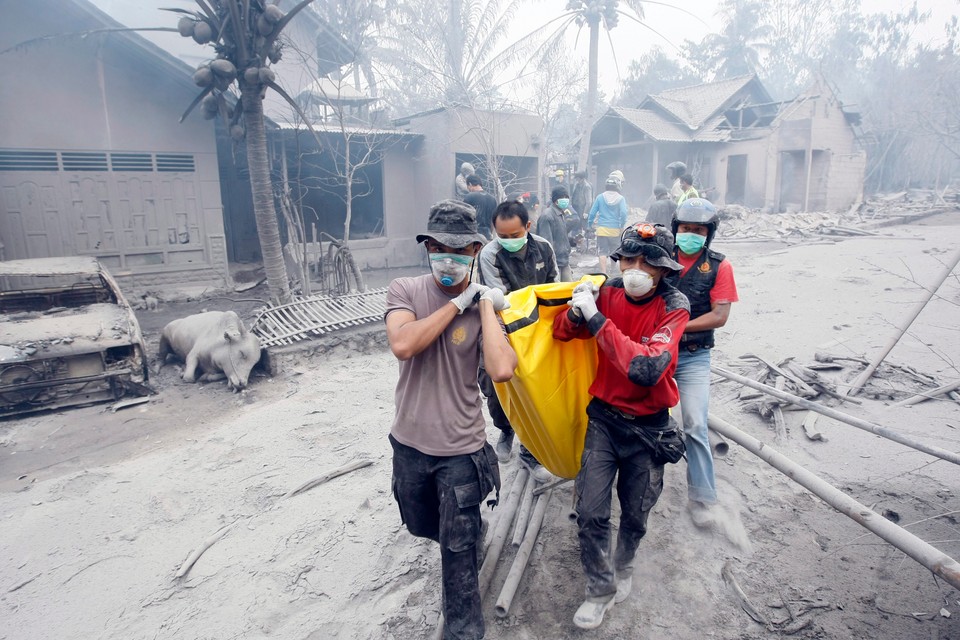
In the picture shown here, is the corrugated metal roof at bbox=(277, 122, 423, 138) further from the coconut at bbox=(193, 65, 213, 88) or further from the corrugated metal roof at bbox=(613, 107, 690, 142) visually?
the corrugated metal roof at bbox=(613, 107, 690, 142)

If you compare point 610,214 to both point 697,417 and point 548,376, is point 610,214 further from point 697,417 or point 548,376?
point 548,376

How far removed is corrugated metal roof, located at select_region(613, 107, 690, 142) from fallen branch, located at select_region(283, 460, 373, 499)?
19.7 metres

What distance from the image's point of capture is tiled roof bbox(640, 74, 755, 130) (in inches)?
908

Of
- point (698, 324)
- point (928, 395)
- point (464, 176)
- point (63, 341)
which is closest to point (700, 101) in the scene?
point (464, 176)

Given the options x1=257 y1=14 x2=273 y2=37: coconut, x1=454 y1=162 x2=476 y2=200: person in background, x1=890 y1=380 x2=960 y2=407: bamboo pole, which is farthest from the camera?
x1=454 y1=162 x2=476 y2=200: person in background

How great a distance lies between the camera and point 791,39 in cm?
4222

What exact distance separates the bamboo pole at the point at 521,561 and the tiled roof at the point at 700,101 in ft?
72.3

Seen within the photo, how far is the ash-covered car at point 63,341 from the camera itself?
566 centimetres

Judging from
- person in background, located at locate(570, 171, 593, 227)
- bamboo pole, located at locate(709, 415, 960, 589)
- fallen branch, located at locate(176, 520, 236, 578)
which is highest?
person in background, located at locate(570, 171, 593, 227)

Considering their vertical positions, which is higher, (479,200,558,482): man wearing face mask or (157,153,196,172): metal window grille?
(157,153,196,172): metal window grille

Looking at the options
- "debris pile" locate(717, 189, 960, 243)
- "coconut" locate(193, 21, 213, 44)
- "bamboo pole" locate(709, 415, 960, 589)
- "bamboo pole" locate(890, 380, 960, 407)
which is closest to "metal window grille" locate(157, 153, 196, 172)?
"coconut" locate(193, 21, 213, 44)

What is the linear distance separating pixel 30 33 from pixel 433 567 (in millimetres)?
11246

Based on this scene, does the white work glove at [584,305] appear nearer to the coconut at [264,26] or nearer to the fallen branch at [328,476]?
the fallen branch at [328,476]

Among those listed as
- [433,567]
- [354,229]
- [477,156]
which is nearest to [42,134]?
[354,229]
